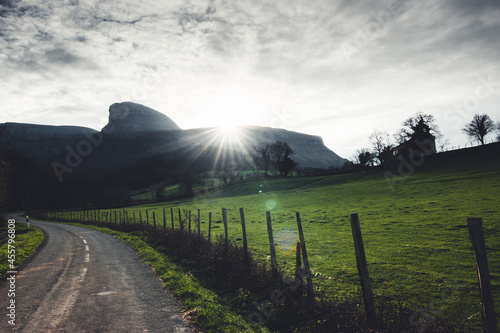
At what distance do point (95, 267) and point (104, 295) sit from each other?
513cm

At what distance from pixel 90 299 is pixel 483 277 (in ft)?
35.1

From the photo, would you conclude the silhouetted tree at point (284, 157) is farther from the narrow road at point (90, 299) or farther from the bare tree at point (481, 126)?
the narrow road at point (90, 299)

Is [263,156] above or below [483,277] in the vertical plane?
above

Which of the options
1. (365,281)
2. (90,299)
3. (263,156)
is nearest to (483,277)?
(365,281)

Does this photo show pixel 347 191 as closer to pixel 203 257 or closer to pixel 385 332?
pixel 203 257

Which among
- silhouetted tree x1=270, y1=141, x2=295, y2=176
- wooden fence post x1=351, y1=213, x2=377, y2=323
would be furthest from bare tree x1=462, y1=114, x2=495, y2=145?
wooden fence post x1=351, y1=213, x2=377, y2=323

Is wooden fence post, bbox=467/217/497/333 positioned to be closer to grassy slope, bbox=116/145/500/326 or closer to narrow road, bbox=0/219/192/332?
grassy slope, bbox=116/145/500/326

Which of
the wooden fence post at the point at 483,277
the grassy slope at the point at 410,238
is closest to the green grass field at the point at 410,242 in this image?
the grassy slope at the point at 410,238

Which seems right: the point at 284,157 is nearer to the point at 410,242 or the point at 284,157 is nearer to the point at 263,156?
the point at 263,156

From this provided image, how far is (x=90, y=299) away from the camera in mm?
9016

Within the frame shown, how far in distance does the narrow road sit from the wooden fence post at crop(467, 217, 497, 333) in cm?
631

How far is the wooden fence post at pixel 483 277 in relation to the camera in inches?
185

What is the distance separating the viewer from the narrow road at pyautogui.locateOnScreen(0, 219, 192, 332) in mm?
7102

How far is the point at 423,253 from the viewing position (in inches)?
570
